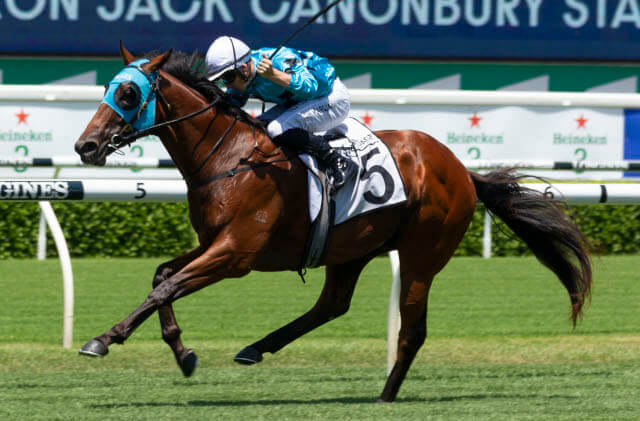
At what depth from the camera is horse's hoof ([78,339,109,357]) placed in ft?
12.6

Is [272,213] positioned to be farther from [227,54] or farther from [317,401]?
[317,401]

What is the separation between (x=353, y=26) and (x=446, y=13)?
1.06 m

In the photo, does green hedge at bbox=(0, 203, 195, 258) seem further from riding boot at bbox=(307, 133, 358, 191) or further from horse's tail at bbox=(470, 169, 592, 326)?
riding boot at bbox=(307, 133, 358, 191)

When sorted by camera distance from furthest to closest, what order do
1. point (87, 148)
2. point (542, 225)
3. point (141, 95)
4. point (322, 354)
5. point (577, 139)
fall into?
point (577, 139) → point (322, 354) → point (542, 225) → point (141, 95) → point (87, 148)

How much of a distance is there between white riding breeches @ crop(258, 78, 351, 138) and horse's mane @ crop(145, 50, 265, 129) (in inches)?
3.6

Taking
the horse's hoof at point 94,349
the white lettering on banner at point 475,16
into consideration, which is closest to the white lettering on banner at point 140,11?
the white lettering on banner at point 475,16

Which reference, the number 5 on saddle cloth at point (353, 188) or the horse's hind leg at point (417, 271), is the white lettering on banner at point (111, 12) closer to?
the number 5 on saddle cloth at point (353, 188)

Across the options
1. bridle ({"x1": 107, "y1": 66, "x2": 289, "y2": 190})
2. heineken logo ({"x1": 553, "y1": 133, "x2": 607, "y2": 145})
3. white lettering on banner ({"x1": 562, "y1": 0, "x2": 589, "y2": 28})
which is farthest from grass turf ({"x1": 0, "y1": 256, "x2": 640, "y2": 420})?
white lettering on banner ({"x1": 562, "y1": 0, "x2": 589, "y2": 28})

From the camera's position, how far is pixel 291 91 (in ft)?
14.4

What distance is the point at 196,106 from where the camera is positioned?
14.2ft

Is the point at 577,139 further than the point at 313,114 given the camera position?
Yes

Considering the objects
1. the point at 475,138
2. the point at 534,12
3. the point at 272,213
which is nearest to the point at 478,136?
the point at 475,138

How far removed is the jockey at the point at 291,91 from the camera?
14.0ft

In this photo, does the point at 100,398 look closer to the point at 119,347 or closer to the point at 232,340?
the point at 119,347
